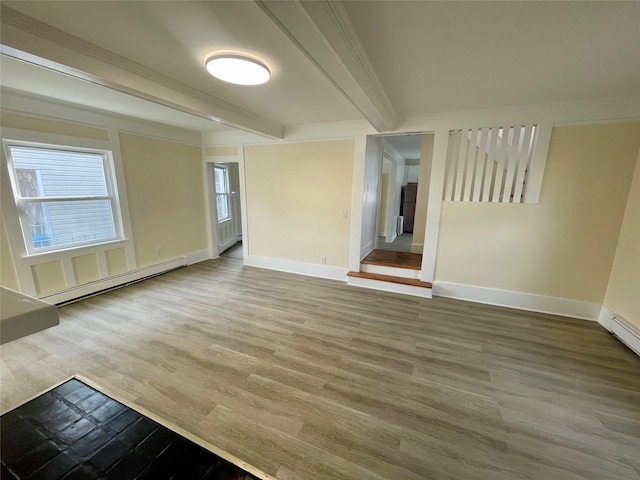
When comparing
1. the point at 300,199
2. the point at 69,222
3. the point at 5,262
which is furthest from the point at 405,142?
the point at 5,262

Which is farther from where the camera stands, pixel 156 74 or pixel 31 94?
pixel 31 94

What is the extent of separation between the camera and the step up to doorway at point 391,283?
353 cm

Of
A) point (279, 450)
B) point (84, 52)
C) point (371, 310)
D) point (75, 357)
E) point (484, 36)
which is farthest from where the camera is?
point (371, 310)

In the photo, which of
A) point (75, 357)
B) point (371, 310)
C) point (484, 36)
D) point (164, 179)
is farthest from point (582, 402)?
point (164, 179)

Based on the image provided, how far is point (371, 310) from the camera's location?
3.12m

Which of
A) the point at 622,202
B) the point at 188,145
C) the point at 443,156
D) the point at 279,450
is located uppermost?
the point at 188,145

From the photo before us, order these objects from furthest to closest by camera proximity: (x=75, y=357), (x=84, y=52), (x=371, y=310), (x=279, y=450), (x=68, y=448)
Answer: (x=371, y=310)
(x=75, y=357)
(x=84, y=52)
(x=279, y=450)
(x=68, y=448)

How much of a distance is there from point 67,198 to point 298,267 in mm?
3259

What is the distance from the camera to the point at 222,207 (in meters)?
6.01

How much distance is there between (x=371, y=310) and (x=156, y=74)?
327cm

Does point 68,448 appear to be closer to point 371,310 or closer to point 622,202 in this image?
point 371,310

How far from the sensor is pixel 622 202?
2.71 m

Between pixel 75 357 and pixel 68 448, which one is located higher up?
pixel 68 448

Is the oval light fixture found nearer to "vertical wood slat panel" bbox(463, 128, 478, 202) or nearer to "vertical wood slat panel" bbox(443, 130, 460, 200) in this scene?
"vertical wood slat panel" bbox(443, 130, 460, 200)
